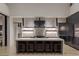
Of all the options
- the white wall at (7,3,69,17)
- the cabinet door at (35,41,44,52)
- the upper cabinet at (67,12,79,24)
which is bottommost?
the cabinet door at (35,41,44,52)

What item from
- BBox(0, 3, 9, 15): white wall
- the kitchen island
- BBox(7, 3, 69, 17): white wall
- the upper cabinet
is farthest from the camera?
the upper cabinet

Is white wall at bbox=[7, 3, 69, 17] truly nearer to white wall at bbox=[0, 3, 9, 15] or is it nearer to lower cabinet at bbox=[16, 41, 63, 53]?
white wall at bbox=[0, 3, 9, 15]

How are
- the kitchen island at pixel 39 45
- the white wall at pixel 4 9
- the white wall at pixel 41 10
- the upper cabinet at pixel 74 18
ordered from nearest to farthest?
1. the white wall at pixel 4 9
2. the kitchen island at pixel 39 45
3. the white wall at pixel 41 10
4. the upper cabinet at pixel 74 18

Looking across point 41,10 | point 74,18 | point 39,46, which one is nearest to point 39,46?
point 39,46

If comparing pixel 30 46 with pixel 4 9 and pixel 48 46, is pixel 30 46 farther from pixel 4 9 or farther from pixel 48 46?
pixel 4 9

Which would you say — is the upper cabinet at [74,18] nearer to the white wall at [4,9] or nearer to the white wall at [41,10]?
the white wall at [41,10]

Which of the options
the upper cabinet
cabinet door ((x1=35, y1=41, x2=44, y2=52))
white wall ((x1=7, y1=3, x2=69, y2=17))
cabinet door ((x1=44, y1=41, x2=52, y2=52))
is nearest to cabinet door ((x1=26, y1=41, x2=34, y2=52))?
cabinet door ((x1=35, y1=41, x2=44, y2=52))

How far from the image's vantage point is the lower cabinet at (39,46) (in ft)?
27.8

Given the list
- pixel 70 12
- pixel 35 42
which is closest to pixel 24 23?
pixel 35 42

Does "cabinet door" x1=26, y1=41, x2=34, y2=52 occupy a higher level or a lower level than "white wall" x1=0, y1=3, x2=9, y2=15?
lower

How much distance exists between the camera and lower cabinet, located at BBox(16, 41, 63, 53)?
27.8 feet

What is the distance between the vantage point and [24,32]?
9711mm

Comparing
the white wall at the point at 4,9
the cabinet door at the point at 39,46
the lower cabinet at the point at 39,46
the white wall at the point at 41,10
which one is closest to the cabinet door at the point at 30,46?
the lower cabinet at the point at 39,46

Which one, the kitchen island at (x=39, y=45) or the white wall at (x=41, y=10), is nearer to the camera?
the kitchen island at (x=39, y=45)
